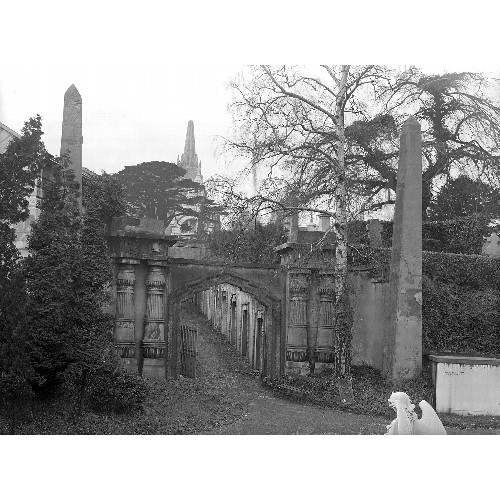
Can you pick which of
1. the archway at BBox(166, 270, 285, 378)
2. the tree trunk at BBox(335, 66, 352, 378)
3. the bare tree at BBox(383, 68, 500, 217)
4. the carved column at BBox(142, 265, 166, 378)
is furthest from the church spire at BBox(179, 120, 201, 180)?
the bare tree at BBox(383, 68, 500, 217)

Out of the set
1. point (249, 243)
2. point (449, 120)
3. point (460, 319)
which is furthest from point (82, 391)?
point (449, 120)

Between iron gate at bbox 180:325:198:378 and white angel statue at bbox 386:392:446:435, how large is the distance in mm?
1973

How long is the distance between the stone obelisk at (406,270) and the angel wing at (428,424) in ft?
2.96

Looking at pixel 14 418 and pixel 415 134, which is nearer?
pixel 14 418

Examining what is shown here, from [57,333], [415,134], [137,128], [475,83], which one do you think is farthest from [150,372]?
[475,83]

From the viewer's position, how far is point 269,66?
632 centimetres

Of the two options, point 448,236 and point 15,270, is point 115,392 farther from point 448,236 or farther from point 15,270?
point 448,236

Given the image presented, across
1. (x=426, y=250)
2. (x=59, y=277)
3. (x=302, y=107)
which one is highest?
(x=302, y=107)

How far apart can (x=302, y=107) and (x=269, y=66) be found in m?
0.61

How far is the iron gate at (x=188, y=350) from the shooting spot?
659 centimetres

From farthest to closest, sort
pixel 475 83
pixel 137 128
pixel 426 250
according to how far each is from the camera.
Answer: pixel 426 250
pixel 475 83
pixel 137 128

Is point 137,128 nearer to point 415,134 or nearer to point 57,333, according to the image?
point 57,333

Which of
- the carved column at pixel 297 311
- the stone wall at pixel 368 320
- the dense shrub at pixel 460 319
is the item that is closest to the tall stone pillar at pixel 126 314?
the carved column at pixel 297 311

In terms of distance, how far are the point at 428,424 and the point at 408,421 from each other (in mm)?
222
